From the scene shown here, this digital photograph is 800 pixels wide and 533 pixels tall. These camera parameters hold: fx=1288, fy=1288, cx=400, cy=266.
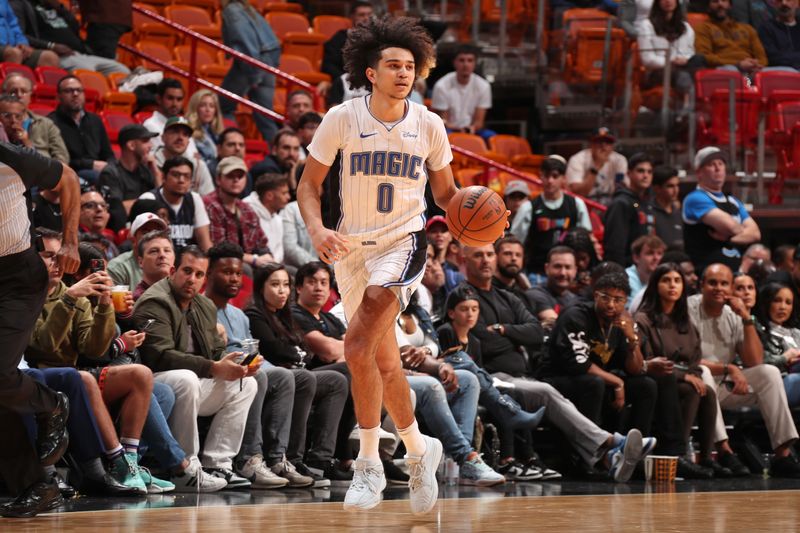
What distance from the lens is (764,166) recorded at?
12.3 metres

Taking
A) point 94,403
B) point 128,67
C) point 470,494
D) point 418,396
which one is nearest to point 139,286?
point 94,403

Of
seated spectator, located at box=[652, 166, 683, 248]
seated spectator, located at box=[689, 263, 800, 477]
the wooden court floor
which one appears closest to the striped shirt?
the wooden court floor

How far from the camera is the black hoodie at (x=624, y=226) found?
11.2m

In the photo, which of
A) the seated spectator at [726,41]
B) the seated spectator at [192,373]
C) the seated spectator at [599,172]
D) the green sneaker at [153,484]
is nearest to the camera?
the green sneaker at [153,484]

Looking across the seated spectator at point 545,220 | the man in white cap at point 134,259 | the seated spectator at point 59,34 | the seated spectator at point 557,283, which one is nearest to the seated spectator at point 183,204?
the man in white cap at point 134,259

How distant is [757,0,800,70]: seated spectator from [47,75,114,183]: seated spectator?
8128 millimetres

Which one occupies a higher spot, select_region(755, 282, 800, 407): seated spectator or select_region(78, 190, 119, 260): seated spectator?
→ select_region(78, 190, 119, 260): seated spectator

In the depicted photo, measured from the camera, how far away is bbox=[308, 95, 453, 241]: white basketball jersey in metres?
5.72

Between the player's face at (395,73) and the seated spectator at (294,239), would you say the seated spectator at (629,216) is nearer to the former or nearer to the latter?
the seated spectator at (294,239)

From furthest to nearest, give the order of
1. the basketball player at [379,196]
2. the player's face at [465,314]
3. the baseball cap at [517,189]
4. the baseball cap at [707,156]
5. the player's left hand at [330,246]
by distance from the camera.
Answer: the baseball cap at [517,189]
the baseball cap at [707,156]
the player's face at [465,314]
the basketball player at [379,196]
the player's left hand at [330,246]

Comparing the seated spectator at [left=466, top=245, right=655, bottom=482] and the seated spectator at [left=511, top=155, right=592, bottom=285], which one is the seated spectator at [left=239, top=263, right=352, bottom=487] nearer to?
the seated spectator at [left=466, top=245, right=655, bottom=482]

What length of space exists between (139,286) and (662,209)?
5.51m

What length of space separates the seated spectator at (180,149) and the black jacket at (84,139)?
418 mm

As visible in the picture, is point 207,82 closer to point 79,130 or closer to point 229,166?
point 79,130
